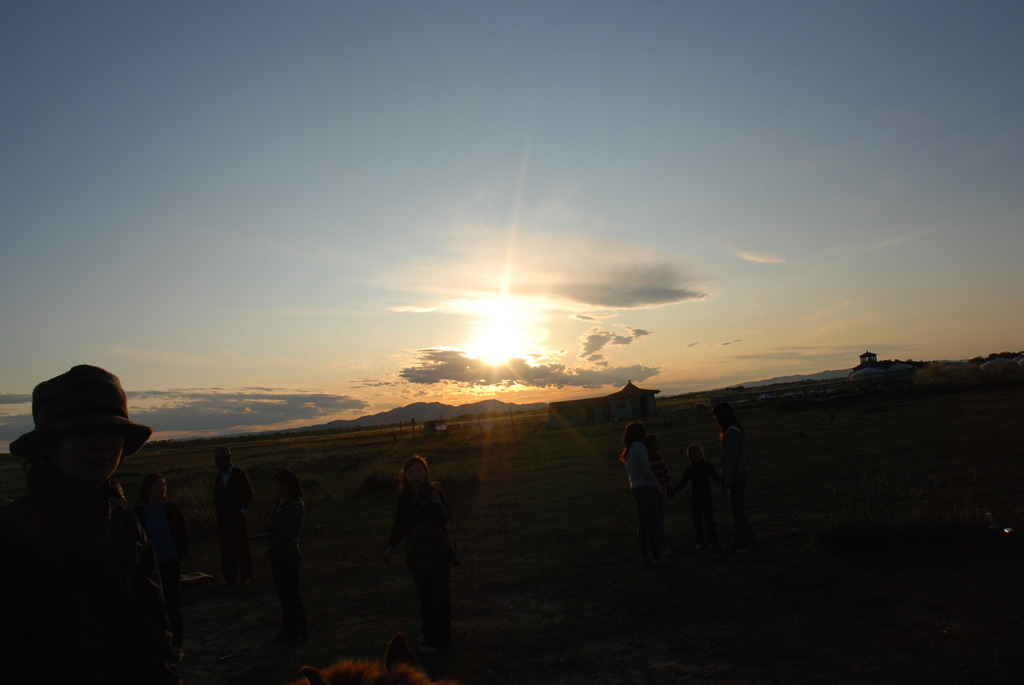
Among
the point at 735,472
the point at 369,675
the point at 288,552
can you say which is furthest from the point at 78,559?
the point at 735,472

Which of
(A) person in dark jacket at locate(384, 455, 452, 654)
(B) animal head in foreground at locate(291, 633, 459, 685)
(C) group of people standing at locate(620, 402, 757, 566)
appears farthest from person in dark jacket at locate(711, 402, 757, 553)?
(B) animal head in foreground at locate(291, 633, 459, 685)

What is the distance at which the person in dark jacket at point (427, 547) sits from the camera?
5.82 metres

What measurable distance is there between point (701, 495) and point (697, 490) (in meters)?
0.10

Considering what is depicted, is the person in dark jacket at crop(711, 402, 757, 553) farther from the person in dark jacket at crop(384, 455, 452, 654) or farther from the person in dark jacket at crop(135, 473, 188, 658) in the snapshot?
the person in dark jacket at crop(135, 473, 188, 658)

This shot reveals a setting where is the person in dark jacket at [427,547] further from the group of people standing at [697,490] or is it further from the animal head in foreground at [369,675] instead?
the animal head in foreground at [369,675]

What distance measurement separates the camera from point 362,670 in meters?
1.71

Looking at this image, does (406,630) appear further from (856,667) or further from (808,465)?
(808,465)

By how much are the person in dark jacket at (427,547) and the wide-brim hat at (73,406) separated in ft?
13.9

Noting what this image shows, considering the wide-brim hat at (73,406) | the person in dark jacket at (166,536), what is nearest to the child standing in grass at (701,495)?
the person in dark jacket at (166,536)

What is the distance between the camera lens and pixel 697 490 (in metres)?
8.55

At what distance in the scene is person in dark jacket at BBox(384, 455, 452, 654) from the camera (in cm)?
582

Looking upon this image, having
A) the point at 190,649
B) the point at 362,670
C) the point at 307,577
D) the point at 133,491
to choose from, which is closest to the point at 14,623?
the point at 362,670

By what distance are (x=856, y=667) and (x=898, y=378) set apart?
66.6 m

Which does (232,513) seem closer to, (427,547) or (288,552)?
(288,552)
